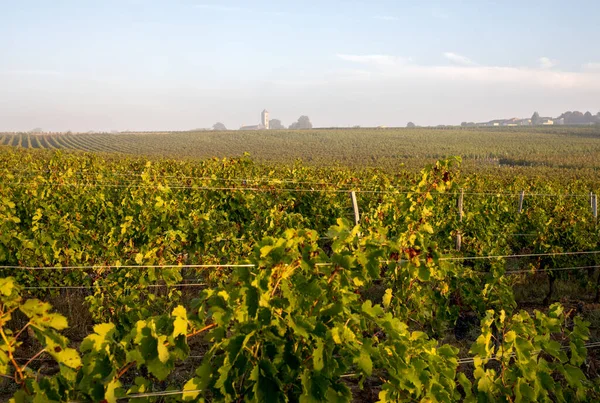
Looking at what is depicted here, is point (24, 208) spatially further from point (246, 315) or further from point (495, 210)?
point (495, 210)

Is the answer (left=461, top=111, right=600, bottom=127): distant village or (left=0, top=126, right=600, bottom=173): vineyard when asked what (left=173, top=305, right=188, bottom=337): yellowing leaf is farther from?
(left=461, top=111, right=600, bottom=127): distant village

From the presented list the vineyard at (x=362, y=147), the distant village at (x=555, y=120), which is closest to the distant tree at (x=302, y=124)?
the distant village at (x=555, y=120)

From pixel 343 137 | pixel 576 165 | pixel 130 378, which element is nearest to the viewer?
pixel 130 378

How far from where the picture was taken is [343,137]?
92000 millimetres

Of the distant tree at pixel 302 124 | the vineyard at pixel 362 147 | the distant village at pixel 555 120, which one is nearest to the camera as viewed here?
the vineyard at pixel 362 147

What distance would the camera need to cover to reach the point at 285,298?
7.82ft

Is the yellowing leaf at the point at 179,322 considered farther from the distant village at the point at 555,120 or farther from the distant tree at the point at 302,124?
the distant tree at the point at 302,124

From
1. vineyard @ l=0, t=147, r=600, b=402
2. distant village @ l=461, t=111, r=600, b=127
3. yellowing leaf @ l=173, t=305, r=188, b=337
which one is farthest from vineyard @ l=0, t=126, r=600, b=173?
distant village @ l=461, t=111, r=600, b=127

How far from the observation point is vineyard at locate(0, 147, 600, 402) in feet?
7.27

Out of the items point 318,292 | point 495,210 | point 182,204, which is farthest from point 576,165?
point 318,292

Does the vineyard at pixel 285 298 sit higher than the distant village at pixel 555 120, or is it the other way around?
the distant village at pixel 555 120

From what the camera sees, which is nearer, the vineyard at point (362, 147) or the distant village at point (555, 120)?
the vineyard at point (362, 147)

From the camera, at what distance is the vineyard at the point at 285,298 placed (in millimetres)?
2217

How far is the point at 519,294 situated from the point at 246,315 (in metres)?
6.93
